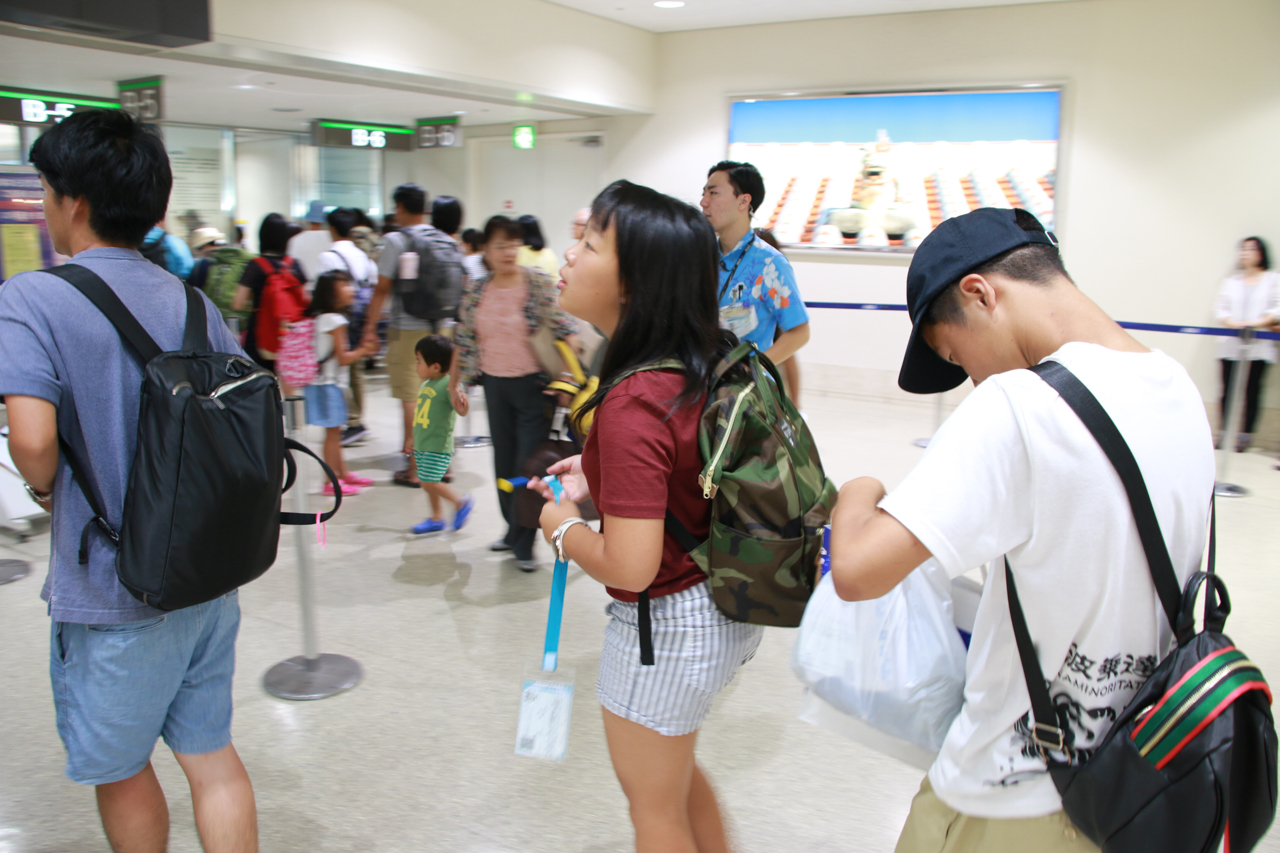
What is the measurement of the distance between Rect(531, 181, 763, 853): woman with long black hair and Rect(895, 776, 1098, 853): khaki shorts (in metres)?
0.41

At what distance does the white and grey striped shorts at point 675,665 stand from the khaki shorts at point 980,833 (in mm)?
389

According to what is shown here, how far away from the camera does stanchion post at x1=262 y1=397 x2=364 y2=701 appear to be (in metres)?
3.03

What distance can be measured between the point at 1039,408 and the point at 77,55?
9.44 metres

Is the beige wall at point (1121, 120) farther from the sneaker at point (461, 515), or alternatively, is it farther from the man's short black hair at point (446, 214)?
the sneaker at point (461, 515)

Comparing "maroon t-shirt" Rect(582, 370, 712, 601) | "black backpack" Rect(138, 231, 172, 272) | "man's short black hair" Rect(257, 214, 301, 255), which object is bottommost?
"maroon t-shirt" Rect(582, 370, 712, 601)

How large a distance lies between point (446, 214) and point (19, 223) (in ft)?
7.65

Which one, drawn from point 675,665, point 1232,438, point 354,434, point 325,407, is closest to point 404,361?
point 325,407

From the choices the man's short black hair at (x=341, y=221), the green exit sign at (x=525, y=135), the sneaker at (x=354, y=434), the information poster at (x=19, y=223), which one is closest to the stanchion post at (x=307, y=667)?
the information poster at (x=19, y=223)

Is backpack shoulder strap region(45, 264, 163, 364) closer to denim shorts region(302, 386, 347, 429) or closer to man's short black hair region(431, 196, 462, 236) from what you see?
denim shorts region(302, 386, 347, 429)

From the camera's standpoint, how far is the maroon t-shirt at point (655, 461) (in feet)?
4.44

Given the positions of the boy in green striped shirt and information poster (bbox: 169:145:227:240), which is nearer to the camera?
the boy in green striped shirt

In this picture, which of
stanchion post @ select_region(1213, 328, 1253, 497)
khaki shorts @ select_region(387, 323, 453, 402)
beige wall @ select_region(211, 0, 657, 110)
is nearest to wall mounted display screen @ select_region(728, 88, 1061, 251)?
beige wall @ select_region(211, 0, 657, 110)

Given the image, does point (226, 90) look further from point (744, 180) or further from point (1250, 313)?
point (1250, 313)

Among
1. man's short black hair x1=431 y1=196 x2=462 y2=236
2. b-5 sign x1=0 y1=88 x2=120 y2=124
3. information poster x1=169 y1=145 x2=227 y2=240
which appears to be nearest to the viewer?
man's short black hair x1=431 y1=196 x2=462 y2=236
